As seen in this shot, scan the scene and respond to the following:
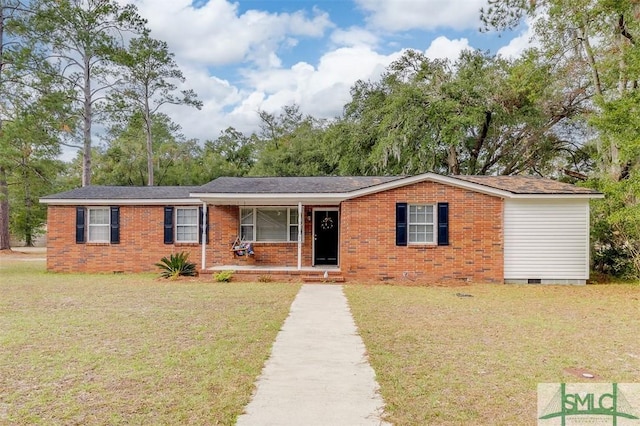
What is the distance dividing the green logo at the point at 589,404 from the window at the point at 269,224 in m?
11.2

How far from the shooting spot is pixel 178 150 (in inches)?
1427

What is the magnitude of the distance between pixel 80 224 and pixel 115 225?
49.2 inches

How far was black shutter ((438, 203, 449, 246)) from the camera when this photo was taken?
1276cm

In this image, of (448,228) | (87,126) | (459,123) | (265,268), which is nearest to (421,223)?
(448,228)

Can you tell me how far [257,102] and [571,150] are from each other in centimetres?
2589

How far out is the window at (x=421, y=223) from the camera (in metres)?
12.9

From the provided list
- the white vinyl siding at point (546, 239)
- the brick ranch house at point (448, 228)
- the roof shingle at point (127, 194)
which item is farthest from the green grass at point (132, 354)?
the white vinyl siding at point (546, 239)

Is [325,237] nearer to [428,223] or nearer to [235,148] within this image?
[428,223]

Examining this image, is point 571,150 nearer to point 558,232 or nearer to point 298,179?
point 558,232

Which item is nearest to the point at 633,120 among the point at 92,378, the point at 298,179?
the point at 298,179

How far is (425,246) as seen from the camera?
42.1 ft

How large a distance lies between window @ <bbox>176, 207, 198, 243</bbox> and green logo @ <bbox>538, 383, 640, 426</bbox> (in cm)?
1257

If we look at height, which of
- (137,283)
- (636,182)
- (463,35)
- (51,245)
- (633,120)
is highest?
Result: (463,35)

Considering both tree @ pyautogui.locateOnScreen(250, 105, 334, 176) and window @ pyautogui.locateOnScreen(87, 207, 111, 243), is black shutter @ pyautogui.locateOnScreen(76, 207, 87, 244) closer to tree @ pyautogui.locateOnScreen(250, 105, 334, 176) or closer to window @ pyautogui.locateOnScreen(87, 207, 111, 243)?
window @ pyautogui.locateOnScreen(87, 207, 111, 243)
